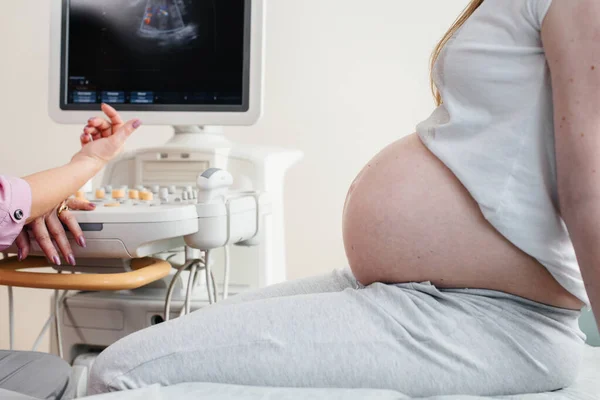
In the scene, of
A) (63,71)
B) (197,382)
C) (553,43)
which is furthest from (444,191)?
(63,71)

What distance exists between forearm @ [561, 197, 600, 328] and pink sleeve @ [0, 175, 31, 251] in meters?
0.73

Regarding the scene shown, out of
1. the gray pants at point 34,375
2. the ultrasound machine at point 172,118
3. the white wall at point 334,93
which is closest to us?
the gray pants at point 34,375

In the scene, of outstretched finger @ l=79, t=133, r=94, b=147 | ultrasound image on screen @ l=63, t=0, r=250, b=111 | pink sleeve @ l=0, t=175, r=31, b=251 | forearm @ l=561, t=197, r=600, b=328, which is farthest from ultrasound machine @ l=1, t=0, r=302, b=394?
forearm @ l=561, t=197, r=600, b=328

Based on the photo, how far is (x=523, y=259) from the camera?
73cm

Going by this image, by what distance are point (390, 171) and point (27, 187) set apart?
0.54 meters

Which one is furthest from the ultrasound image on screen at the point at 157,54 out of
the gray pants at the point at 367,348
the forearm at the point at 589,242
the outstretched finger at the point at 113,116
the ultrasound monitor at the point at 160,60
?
the forearm at the point at 589,242

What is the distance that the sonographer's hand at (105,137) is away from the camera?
118 cm

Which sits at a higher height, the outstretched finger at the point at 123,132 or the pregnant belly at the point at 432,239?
the outstretched finger at the point at 123,132

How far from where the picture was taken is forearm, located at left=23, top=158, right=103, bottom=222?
3.35 feet

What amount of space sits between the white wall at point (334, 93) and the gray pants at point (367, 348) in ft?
5.02

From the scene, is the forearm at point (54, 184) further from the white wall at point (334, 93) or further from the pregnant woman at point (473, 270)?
the white wall at point (334, 93)

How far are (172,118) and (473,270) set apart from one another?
3.27ft

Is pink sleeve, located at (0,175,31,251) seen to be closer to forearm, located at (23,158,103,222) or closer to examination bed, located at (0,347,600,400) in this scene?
forearm, located at (23,158,103,222)

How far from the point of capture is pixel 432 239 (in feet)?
2.45
